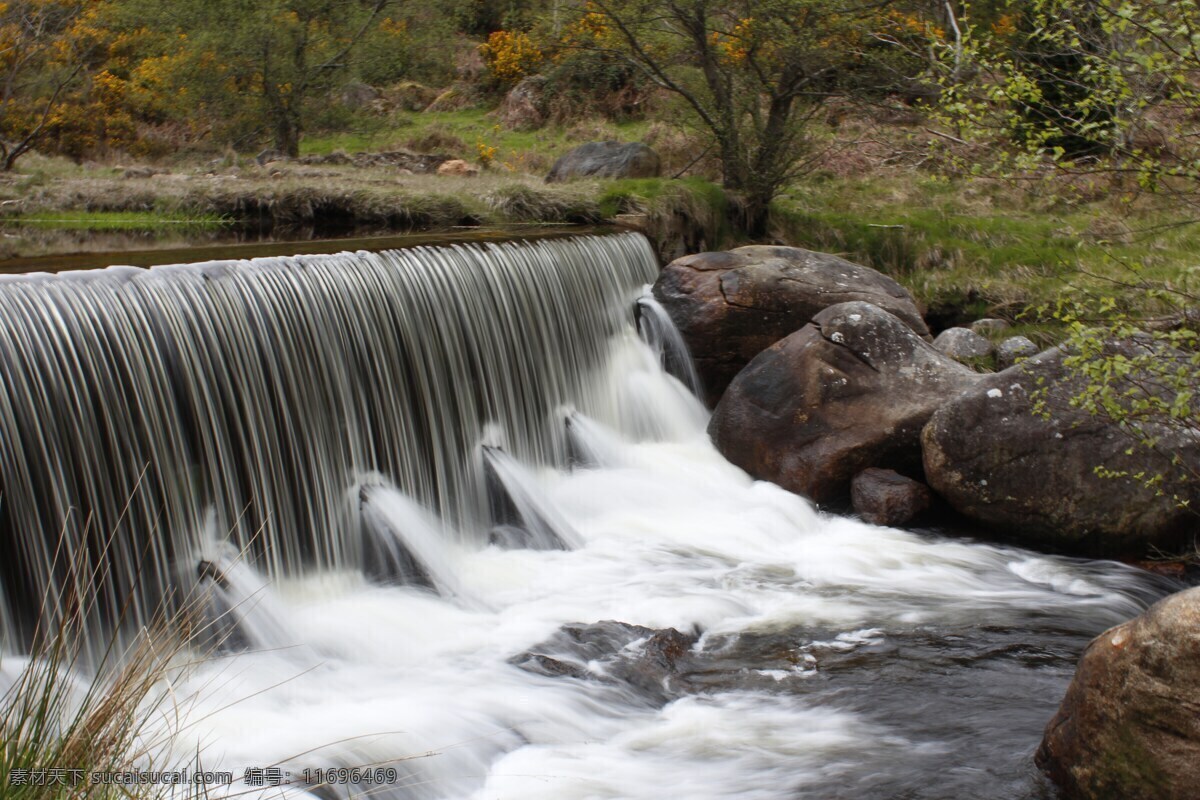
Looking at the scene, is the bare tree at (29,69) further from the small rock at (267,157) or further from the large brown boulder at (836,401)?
the large brown boulder at (836,401)

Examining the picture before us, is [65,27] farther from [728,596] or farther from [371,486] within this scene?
[728,596]

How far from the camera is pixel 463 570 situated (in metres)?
8.14

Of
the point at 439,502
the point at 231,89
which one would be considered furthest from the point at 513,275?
the point at 231,89

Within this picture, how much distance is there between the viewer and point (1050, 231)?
45.7ft

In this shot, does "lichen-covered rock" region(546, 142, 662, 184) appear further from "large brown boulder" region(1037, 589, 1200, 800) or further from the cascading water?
"large brown boulder" region(1037, 589, 1200, 800)

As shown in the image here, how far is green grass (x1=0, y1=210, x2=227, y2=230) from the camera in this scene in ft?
38.6

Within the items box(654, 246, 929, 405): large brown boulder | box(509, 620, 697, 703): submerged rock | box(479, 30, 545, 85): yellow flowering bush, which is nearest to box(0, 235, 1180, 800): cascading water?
box(509, 620, 697, 703): submerged rock

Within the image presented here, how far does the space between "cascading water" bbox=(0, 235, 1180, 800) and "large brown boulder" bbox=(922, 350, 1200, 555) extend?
0.30 meters

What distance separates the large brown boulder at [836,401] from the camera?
962cm

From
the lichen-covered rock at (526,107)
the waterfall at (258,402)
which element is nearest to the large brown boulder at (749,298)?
the waterfall at (258,402)

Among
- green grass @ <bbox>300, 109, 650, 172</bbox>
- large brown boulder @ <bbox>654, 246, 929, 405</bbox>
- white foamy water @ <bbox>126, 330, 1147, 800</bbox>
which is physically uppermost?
green grass @ <bbox>300, 109, 650, 172</bbox>

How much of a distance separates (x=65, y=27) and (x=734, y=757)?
80.4 feet

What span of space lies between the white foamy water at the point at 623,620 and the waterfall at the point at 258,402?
430 millimetres

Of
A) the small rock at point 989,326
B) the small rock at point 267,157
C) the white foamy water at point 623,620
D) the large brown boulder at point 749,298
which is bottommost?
the white foamy water at point 623,620
